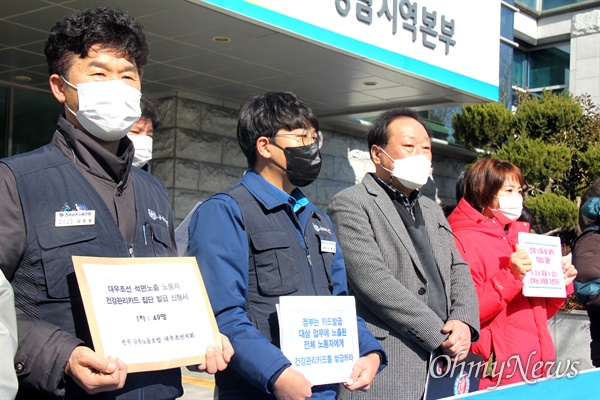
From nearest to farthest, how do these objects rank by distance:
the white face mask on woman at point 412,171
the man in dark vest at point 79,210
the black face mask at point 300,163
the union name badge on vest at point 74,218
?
the man in dark vest at point 79,210 < the union name badge on vest at point 74,218 < the black face mask at point 300,163 < the white face mask on woman at point 412,171

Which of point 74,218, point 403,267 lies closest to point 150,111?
point 403,267

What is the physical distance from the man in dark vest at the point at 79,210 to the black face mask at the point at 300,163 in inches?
23.7

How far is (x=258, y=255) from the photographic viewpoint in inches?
101

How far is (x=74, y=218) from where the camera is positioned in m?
1.96

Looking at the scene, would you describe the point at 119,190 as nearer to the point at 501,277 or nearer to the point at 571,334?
the point at 501,277

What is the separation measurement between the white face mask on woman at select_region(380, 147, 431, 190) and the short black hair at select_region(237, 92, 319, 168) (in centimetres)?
81

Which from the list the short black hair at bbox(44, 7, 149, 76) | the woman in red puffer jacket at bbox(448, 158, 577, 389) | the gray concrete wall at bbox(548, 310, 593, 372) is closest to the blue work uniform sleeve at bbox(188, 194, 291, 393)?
the short black hair at bbox(44, 7, 149, 76)

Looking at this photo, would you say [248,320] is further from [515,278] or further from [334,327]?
[515,278]

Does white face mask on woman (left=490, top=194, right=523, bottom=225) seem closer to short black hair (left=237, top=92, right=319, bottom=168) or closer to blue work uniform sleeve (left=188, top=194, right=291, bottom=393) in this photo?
short black hair (left=237, top=92, right=319, bottom=168)

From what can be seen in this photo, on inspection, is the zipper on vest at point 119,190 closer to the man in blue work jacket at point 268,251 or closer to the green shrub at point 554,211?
the man in blue work jacket at point 268,251

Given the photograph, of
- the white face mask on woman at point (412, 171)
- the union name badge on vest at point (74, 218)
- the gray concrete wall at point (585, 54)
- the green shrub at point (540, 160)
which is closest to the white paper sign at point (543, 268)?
the white face mask on woman at point (412, 171)

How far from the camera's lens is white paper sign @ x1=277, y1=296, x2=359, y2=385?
93.8 inches

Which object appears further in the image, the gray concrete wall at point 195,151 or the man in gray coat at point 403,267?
the gray concrete wall at point 195,151

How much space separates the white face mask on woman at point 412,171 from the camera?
3.54 meters
